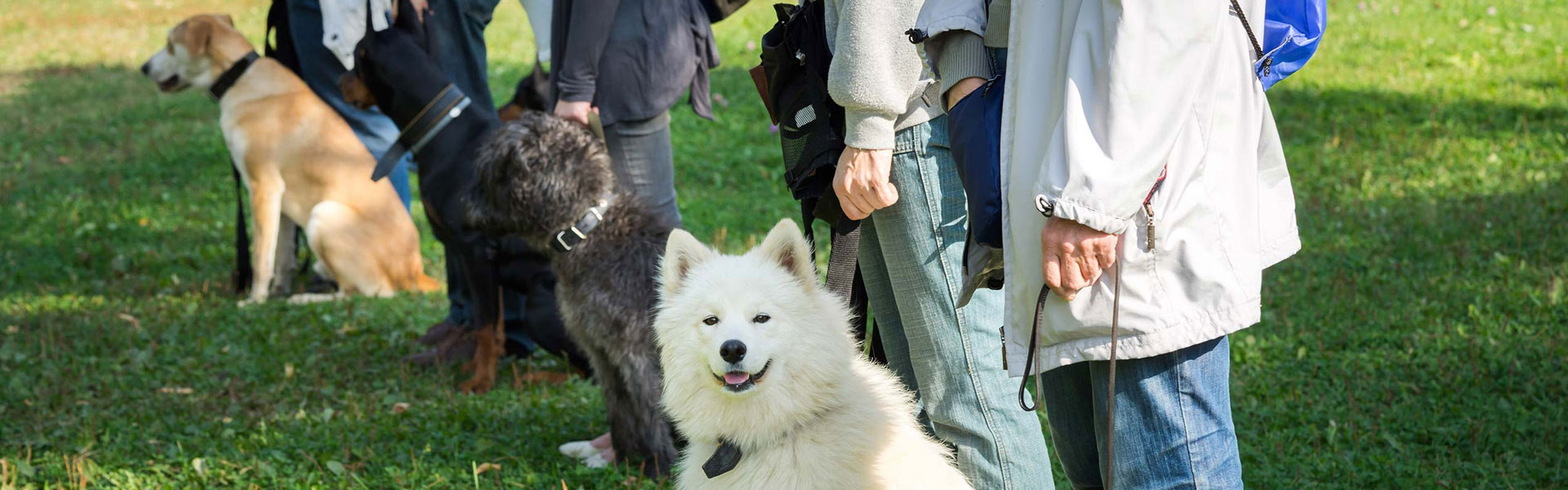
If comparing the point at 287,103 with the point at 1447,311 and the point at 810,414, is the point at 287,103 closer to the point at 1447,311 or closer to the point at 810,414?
the point at 810,414

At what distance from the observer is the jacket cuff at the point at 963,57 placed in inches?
78.5

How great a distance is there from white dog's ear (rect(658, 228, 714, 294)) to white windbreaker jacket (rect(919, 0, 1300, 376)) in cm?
92

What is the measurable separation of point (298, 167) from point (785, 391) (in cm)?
493

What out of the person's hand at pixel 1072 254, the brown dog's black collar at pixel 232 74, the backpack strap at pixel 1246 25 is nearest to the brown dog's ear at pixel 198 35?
the brown dog's black collar at pixel 232 74

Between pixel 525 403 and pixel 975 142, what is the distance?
118 inches

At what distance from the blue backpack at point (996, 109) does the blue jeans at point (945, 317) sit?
10.0 inches

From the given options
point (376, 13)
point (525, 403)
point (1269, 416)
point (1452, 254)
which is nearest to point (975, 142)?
point (1269, 416)

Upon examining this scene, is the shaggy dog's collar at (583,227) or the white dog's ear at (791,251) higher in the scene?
the white dog's ear at (791,251)

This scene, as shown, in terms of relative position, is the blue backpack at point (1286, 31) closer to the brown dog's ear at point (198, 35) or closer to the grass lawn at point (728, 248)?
the grass lawn at point (728, 248)

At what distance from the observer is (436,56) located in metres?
5.25

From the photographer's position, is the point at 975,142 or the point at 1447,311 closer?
the point at 975,142

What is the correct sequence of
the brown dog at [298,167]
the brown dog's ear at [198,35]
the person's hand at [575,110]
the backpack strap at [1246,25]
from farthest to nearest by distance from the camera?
the brown dog's ear at [198,35], the brown dog at [298,167], the person's hand at [575,110], the backpack strap at [1246,25]

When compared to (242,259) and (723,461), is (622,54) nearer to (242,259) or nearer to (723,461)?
(723,461)

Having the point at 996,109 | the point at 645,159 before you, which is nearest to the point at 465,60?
the point at 645,159
